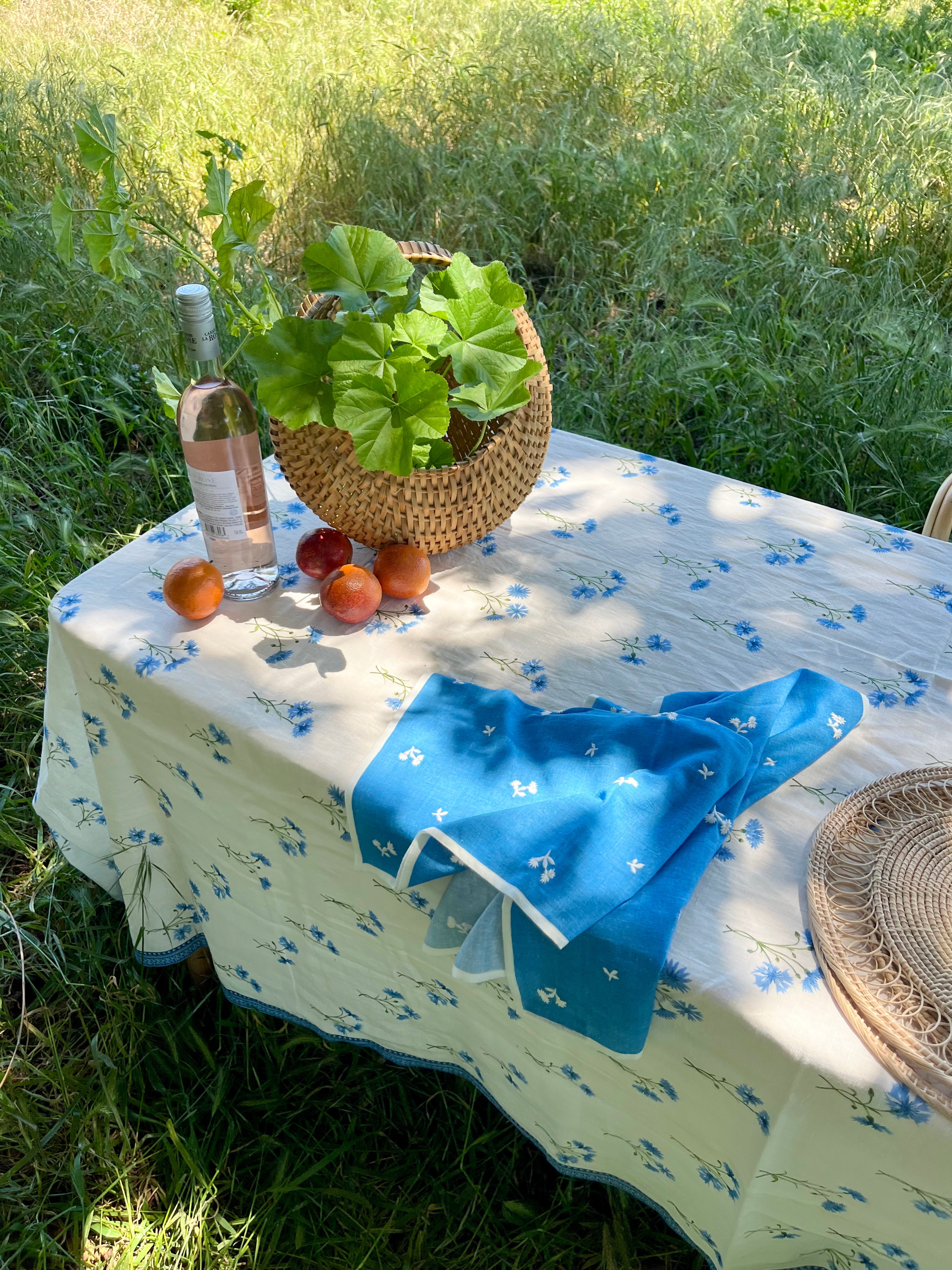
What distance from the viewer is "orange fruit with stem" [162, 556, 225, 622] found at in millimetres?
1198

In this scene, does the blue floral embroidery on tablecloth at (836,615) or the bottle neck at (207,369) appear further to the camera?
the blue floral embroidery on tablecloth at (836,615)

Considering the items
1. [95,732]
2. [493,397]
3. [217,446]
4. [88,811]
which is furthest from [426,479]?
[88,811]

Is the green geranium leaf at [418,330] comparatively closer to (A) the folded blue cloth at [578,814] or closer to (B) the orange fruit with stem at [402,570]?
(B) the orange fruit with stem at [402,570]

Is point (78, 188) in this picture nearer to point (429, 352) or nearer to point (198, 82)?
point (198, 82)

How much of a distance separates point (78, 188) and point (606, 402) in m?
2.48

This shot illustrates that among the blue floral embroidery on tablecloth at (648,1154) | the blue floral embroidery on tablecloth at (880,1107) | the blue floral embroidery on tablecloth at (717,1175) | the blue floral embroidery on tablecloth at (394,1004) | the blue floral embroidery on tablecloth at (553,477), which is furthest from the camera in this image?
the blue floral embroidery on tablecloth at (553,477)

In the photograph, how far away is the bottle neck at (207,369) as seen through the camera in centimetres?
105

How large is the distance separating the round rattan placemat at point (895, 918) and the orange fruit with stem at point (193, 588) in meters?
0.78

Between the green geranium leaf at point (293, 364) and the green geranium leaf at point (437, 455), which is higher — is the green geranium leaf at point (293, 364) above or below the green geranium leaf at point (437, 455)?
above

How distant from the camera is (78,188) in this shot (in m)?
3.75

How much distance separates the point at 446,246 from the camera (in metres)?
3.59

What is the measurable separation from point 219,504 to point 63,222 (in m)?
0.35

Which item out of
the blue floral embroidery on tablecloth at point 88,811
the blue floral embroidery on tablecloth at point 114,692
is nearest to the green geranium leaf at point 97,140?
the blue floral embroidery on tablecloth at point 114,692

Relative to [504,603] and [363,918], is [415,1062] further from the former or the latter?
[504,603]
